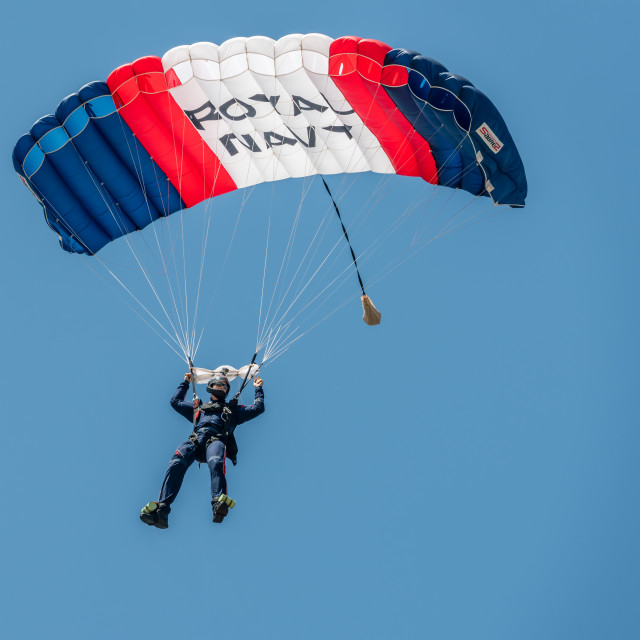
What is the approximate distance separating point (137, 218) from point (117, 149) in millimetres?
950

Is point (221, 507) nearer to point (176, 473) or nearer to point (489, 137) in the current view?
point (176, 473)

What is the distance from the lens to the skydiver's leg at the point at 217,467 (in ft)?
31.8

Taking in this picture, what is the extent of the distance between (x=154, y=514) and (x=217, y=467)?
77cm

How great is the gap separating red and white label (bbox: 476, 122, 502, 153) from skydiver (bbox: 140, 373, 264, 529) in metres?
3.45

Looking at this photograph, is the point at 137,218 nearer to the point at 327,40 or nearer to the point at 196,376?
the point at 196,376

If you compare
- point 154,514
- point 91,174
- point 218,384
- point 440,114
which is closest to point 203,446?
point 218,384

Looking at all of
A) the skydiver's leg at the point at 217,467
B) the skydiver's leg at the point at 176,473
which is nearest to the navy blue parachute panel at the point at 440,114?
the skydiver's leg at the point at 217,467

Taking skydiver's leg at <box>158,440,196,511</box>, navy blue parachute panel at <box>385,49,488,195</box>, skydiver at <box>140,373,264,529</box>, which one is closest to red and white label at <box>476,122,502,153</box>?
navy blue parachute panel at <box>385,49,488,195</box>

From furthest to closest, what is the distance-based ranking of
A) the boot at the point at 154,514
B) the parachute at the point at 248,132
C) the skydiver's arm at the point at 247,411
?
the parachute at the point at 248,132
the skydiver's arm at the point at 247,411
the boot at the point at 154,514

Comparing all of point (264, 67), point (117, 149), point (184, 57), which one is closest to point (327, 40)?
point (264, 67)

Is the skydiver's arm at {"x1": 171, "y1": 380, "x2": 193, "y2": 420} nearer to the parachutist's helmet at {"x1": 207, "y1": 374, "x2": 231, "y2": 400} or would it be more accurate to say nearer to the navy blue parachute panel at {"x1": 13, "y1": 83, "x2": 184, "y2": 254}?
the parachutist's helmet at {"x1": 207, "y1": 374, "x2": 231, "y2": 400}

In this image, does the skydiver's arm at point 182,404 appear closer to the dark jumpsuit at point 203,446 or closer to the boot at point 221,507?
the dark jumpsuit at point 203,446

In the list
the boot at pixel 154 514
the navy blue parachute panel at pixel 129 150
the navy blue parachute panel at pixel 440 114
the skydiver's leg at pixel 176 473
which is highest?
the navy blue parachute panel at pixel 440 114

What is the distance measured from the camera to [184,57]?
1117cm
